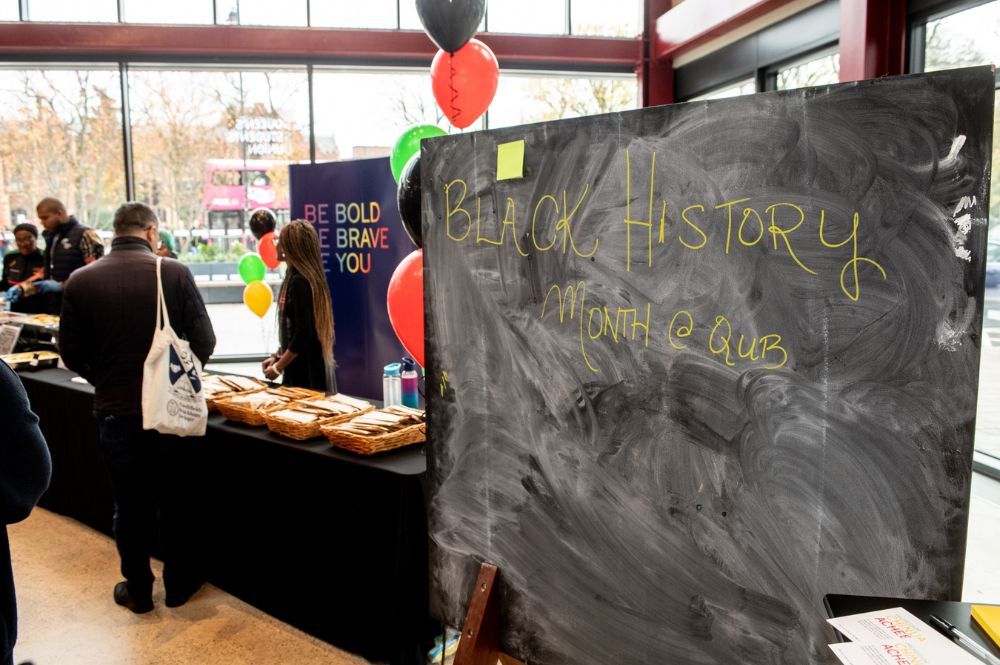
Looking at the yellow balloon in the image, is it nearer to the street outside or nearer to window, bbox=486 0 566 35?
window, bbox=486 0 566 35

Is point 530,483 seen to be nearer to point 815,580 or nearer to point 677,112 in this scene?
point 815,580

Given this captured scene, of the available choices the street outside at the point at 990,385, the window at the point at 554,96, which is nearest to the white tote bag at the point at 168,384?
the street outside at the point at 990,385

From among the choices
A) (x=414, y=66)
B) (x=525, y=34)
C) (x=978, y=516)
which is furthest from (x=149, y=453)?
(x=525, y=34)

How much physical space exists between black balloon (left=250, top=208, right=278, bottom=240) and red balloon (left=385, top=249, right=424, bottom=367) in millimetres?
2538

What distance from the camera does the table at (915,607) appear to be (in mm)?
1021

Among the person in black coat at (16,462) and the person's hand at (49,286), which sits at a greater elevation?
the person's hand at (49,286)

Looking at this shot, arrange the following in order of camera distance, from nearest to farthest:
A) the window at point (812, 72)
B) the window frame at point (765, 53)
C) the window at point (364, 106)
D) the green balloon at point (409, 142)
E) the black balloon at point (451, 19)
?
the black balloon at point (451, 19), the green balloon at point (409, 142), the window frame at point (765, 53), the window at point (812, 72), the window at point (364, 106)

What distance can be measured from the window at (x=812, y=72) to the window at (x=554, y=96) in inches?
68.9

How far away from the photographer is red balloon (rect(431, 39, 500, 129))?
384 centimetres

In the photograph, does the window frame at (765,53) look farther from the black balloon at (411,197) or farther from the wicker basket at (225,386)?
the wicker basket at (225,386)

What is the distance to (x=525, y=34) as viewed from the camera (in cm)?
685

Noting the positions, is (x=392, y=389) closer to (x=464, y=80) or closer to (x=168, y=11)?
(x=464, y=80)

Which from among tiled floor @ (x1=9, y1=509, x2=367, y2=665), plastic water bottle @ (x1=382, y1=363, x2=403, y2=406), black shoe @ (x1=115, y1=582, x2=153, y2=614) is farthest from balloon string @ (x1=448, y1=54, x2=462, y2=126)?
black shoe @ (x1=115, y1=582, x2=153, y2=614)

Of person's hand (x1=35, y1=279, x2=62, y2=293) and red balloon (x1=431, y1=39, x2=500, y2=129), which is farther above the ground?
red balloon (x1=431, y1=39, x2=500, y2=129)
